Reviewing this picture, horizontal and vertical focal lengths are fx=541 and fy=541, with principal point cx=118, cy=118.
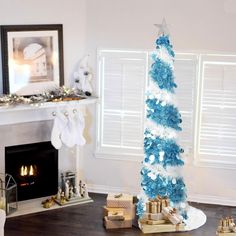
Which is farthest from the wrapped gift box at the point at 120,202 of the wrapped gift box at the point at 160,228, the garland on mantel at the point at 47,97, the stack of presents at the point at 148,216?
the garland on mantel at the point at 47,97

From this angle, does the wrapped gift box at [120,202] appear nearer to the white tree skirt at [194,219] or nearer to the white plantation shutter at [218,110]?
the white tree skirt at [194,219]

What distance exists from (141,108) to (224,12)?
161cm

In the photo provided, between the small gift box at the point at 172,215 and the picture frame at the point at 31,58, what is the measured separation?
211 centimetres

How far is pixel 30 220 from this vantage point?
646 cm

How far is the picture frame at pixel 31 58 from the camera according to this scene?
6.39 meters

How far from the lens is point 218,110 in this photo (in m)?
6.87

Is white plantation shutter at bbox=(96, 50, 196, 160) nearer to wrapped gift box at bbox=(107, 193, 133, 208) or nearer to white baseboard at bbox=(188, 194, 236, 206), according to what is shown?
white baseboard at bbox=(188, 194, 236, 206)

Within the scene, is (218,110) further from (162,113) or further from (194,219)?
(194,219)

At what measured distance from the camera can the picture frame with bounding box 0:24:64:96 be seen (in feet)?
21.0

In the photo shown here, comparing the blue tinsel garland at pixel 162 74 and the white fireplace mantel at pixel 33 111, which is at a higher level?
the blue tinsel garland at pixel 162 74

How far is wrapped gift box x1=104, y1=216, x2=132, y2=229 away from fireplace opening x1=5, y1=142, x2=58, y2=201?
3.90 feet

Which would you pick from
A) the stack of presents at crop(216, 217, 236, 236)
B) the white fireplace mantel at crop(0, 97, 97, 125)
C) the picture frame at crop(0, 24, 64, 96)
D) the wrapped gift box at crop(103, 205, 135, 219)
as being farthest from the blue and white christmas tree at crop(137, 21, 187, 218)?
the picture frame at crop(0, 24, 64, 96)

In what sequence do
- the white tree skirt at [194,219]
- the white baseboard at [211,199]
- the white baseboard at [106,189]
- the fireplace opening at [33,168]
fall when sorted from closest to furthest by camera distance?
the white tree skirt at [194,219], the fireplace opening at [33,168], the white baseboard at [211,199], the white baseboard at [106,189]

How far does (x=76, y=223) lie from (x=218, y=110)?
227 centimetres
